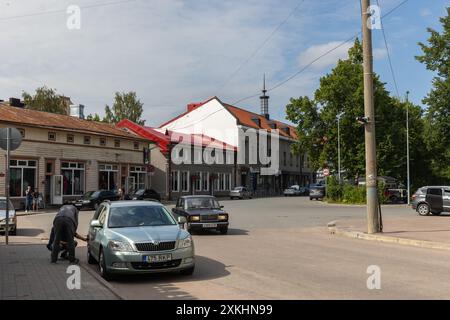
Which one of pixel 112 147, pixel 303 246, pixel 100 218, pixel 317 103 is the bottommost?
pixel 303 246

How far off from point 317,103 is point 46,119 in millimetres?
28357

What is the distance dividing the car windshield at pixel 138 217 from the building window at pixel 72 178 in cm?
3083

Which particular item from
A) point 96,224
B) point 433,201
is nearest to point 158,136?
point 433,201

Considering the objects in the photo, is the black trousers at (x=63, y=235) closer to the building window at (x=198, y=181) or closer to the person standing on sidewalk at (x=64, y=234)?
the person standing on sidewalk at (x=64, y=234)

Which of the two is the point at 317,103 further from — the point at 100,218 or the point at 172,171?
the point at 100,218

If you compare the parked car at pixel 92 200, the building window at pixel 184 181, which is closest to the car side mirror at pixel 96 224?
the parked car at pixel 92 200

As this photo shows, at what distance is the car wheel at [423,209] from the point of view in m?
28.2

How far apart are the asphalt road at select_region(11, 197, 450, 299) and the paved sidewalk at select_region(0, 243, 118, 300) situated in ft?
1.86

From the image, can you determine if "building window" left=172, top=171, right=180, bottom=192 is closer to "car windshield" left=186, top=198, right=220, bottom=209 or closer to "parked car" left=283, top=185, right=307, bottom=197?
"parked car" left=283, top=185, right=307, bottom=197

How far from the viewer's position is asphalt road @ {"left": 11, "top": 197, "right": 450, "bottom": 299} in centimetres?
809

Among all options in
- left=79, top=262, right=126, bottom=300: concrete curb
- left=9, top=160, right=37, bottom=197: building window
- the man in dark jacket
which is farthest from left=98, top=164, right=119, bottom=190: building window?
left=79, top=262, right=126, bottom=300: concrete curb

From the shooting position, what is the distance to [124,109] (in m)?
83.0
